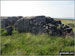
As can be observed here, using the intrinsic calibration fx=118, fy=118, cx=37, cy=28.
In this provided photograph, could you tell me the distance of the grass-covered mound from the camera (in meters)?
6.92

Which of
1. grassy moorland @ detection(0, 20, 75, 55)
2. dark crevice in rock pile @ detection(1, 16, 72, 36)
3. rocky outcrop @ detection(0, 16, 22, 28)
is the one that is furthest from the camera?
rocky outcrop @ detection(0, 16, 22, 28)

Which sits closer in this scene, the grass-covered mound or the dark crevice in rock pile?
the grass-covered mound

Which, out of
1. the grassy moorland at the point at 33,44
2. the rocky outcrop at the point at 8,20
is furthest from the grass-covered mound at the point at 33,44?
the rocky outcrop at the point at 8,20

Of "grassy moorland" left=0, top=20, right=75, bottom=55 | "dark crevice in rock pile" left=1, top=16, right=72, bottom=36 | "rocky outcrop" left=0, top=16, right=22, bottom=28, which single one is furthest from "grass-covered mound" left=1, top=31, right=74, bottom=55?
"rocky outcrop" left=0, top=16, right=22, bottom=28

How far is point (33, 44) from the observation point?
24.1 ft

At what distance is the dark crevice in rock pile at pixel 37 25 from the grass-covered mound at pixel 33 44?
41 centimetres

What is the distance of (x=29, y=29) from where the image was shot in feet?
26.8

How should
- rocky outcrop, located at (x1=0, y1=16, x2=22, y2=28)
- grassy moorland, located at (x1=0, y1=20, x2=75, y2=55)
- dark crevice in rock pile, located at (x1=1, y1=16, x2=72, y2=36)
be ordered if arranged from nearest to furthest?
grassy moorland, located at (x1=0, y1=20, x2=75, y2=55) < dark crevice in rock pile, located at (x1=1, y1=16, x2=72, y2=36) < rocky outcrop, located at (x1=0, y1=16, x2=22, y2=28)

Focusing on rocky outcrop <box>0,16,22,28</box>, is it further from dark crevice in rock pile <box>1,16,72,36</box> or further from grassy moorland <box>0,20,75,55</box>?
grassy moorland <box>0,20,75,55</box>

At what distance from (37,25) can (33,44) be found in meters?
1.55

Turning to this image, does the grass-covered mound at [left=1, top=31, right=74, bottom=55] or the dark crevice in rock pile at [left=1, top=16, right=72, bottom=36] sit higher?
the dark crevice in rock pile at [left=1, top=16, right=72, bottom=36]

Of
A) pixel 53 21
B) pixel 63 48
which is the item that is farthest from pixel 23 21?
pixel 63 48

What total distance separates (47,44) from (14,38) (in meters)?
2.20

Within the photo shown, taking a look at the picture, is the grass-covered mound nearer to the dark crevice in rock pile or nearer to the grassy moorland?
the grassy moorland
